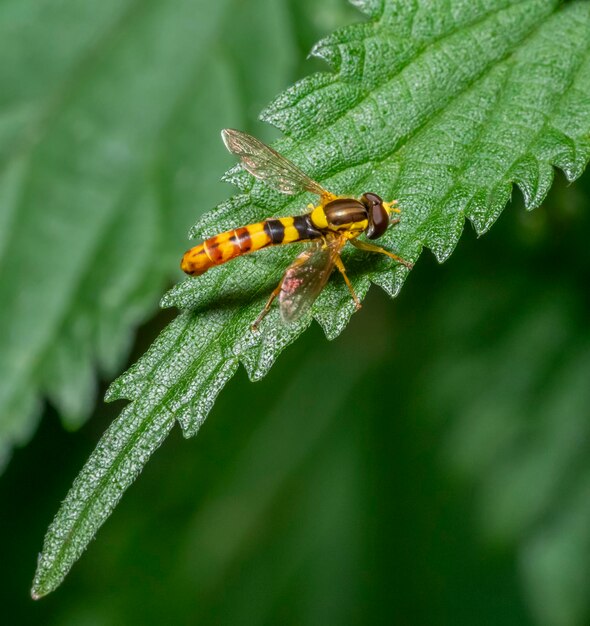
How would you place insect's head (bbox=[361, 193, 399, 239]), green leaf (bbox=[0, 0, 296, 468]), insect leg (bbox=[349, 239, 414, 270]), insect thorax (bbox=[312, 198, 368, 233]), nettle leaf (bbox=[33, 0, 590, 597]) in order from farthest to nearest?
1. green leaf (bbox=[0, 0, 296, 468])
2. insect thorax (bbox=[312, 198, 368, 233])
3. insect's head (bbox=[361, 193, 399, 239])
4. insect leg (bbox=[349, 239, 414, 270])
5. nettle leaf (bbox=[33, 0, 590, 597])

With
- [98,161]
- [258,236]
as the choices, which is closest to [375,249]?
[258,236]

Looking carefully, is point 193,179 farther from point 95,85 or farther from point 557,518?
point 557,518

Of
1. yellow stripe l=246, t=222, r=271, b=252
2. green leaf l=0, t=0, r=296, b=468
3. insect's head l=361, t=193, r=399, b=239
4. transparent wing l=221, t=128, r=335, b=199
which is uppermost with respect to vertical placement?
green leaf l=0, t=0, r=296, b=468

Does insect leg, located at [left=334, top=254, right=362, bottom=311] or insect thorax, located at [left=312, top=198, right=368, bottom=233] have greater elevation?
insect thorax, located at [left=312, top=198, right=368, bottom=233]

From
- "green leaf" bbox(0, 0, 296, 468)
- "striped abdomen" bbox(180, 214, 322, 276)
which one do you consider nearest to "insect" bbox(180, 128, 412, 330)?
"striped abdomen" bbox(180, 214, 322, 276)

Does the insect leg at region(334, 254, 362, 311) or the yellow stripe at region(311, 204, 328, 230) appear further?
the yellow stripe at region(311, 204, 328, 230)

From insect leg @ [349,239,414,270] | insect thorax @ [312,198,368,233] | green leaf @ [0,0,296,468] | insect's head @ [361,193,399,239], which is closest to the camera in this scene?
insect leg @ [349,239,414,270]

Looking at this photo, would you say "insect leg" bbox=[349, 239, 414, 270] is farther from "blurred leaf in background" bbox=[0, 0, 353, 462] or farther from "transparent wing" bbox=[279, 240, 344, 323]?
"blurred leaf in background" bbox=[0, 0, 353, 462]
